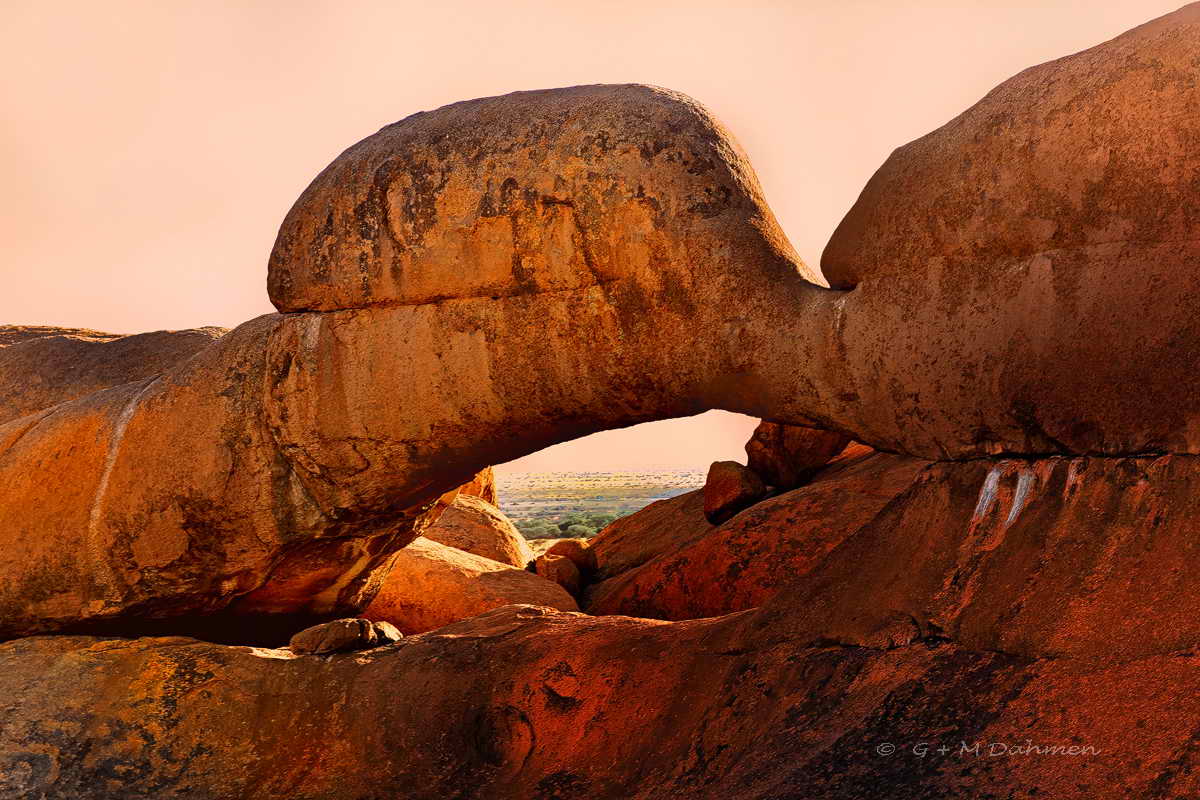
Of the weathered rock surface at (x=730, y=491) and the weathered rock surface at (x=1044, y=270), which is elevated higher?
the weathered rock surface at (x=1044, y=270)

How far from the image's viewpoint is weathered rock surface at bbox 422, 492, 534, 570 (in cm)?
989

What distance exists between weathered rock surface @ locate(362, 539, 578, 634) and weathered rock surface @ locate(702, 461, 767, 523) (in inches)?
55.5

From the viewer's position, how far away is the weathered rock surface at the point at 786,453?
30.1ft

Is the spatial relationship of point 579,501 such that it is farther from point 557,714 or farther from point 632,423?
point 557,714

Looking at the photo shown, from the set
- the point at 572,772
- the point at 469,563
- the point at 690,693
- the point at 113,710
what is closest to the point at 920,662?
the point at 690,693

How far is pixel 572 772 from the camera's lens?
488cm

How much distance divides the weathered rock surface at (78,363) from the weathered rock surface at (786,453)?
4201mm

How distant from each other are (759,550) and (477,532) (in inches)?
129

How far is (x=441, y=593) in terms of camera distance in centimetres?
812

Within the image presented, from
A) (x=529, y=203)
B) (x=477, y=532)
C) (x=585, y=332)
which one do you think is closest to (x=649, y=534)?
(x=477, y=532)

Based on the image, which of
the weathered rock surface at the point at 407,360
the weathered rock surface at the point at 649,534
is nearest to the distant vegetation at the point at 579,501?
the weathered rock surface at the point at 649,534

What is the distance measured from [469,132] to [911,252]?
217 centimetres

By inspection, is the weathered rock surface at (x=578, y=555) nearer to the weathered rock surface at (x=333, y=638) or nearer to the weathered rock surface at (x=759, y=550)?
the weathered rock surface at (x=759, y=550)

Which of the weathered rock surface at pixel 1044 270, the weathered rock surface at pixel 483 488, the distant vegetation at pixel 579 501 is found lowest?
the distant vegetation at pixel 579 501
